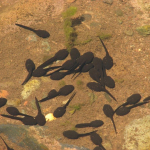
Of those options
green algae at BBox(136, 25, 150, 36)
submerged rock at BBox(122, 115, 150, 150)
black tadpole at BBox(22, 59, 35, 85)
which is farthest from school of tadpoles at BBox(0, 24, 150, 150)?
green algae at BBox(136, 25, 150, 36)

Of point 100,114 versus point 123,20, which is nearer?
point 100,114

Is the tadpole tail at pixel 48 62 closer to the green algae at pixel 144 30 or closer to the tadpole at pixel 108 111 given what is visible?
the tadpole at pixel 108 111

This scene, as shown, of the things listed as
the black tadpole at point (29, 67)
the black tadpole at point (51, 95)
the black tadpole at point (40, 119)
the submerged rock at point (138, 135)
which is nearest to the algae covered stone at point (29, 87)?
the black tadpole at point (29, 67)

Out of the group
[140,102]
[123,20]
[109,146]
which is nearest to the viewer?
[109,146]

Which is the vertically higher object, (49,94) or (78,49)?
(78,49)

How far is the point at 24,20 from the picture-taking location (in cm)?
509

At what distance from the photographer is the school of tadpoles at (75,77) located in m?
4.15

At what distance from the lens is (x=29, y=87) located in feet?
14.9

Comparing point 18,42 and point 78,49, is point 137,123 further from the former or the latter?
point 18,42

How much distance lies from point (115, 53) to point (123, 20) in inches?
33.5

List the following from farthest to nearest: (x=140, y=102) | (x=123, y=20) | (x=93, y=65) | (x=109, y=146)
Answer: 1. (x=123, y=20)
2. (x=93, y=65)
3. (x=140, y=102)
4. (x=109, y=146)

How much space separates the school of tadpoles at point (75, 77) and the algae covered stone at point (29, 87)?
0.09 metres

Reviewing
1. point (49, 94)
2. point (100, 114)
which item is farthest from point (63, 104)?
point (100, 114)

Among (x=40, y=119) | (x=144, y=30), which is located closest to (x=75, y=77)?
(x=40, y=119)
